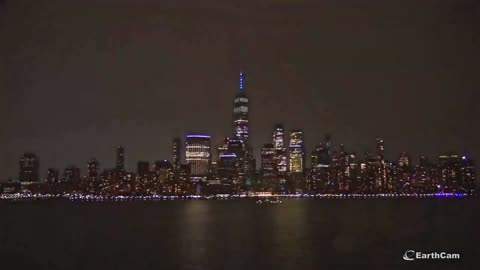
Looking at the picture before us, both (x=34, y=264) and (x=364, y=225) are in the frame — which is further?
(x=364, y=225)

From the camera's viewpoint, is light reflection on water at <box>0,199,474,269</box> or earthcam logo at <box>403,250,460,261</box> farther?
light reflection on water at <box>0,199,474,269</box>

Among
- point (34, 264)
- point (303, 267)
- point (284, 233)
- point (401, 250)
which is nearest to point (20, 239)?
point (34, 264)

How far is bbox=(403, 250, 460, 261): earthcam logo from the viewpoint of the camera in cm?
4369

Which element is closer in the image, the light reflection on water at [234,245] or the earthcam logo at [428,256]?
the earthcam logo at [428,256]

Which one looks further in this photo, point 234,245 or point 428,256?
point 234,245

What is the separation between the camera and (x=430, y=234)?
64.2 meters

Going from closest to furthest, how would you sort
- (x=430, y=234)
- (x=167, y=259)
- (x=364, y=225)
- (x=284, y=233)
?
(x=167, y=259), (x=430, y=234), (x=284, y=233), (x=364, y=225)

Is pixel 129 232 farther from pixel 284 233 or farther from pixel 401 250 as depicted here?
pixel 401 250

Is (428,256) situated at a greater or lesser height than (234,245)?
greater

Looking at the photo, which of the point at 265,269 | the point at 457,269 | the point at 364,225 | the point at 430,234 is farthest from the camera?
the point at 364,225

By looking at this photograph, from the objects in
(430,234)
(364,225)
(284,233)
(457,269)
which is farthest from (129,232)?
(457,269)

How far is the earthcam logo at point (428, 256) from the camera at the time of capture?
4369 centimetres

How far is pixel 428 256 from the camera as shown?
45.3 metres

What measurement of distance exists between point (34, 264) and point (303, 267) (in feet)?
67.8
